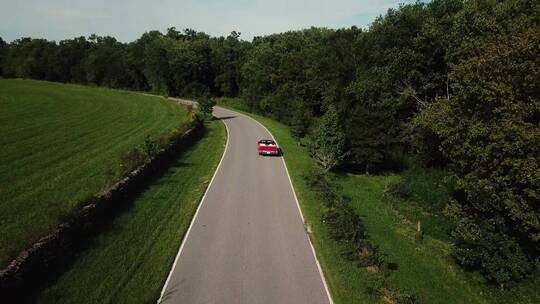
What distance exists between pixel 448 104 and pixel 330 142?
9.10 meters

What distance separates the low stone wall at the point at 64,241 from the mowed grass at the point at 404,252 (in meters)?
9.48

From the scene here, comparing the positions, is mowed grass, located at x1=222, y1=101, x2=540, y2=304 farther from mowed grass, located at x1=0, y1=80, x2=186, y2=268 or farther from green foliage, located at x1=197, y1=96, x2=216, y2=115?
green foliage, located at x1=197, y1=96, x2=216, y2=115

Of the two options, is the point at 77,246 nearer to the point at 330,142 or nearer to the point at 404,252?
the point at 404,252

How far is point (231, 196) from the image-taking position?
22.6m

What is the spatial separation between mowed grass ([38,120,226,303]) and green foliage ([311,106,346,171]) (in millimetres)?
9824

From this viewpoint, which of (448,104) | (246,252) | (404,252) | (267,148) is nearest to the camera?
(246,252)

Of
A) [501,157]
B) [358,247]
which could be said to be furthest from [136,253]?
[501,157]

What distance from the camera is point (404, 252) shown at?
694 inches

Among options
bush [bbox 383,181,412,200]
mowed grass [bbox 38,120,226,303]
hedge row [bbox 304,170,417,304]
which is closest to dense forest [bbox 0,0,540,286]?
bush [bbox 383,181,412,200]

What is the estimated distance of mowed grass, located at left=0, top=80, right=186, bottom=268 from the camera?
16.5m

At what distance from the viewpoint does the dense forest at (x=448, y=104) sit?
1605cm

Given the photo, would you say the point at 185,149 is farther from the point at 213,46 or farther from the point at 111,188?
the point at 213,46

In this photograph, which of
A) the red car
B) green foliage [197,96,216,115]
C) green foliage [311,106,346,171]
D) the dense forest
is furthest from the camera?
green foliage [197,96,216,115]

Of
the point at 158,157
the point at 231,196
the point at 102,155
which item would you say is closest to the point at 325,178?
the point at 231,196
